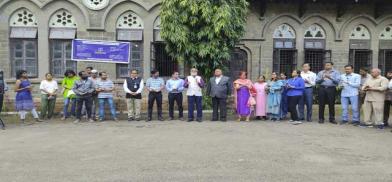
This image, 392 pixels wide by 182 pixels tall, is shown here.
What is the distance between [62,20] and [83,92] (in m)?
4.69

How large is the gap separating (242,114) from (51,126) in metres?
5.55

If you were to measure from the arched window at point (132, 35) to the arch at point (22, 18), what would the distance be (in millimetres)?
3187

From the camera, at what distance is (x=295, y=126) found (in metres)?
12.2

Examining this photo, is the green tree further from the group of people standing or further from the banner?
the banner

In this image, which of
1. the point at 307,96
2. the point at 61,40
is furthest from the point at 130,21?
the point at 307,96

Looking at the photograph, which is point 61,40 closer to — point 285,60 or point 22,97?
point 22,97

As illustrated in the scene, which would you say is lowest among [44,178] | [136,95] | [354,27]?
[44,178]

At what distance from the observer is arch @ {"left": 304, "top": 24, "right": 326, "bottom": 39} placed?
18.0 m

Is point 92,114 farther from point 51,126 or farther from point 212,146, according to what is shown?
point 212,146

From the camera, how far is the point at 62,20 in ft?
55.3

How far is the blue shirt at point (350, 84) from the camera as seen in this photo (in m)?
12.6

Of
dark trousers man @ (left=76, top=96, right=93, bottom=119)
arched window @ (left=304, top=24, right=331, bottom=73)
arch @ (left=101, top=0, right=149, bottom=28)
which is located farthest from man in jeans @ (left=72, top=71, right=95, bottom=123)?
arched window @ (left=304, top=24, right=331, bottom=73)

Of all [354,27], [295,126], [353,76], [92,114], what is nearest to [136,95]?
[92,114]

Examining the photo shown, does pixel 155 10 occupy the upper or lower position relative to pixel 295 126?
upper
